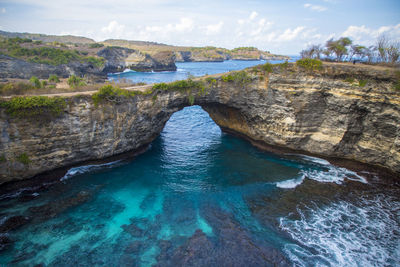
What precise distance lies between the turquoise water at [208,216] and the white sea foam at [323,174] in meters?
0.11

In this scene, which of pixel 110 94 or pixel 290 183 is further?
pixel 290 183

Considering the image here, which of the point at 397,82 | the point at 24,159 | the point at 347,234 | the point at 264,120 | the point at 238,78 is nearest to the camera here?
the point at 347,234

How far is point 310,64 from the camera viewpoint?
Answer: 79.2ft

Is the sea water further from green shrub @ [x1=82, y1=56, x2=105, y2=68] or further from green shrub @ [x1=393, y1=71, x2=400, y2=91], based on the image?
green shrub @ [x1=82, y1=56, x2=105, y2=68]

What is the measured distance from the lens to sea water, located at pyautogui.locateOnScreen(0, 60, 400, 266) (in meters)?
14.1

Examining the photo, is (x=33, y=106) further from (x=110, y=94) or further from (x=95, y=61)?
(x=95, y=61)

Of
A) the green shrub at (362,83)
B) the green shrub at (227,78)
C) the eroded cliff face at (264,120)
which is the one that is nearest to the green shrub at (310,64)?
the eroded cliff face at (264,120)

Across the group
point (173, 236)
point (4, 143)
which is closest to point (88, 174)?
point (4, 143)

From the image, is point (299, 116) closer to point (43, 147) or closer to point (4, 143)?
point (43, 147)

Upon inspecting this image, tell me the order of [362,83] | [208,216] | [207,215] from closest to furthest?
[208,216] < [207,215] < [362,83]

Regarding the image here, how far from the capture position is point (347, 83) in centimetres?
2281

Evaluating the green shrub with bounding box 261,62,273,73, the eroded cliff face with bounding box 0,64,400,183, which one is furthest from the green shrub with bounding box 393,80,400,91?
the green shrub with bounding box 261,62,273,73

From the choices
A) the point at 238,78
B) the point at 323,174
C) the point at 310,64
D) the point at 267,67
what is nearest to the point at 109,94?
the point at 238,78

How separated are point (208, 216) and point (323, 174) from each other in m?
14.2
